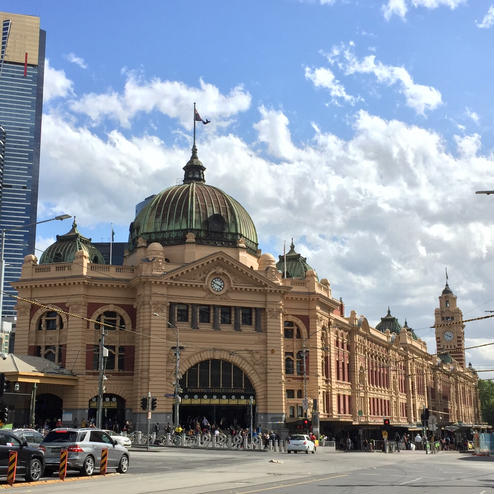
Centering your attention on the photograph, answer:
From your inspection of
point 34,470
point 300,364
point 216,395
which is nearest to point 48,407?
point 216,395

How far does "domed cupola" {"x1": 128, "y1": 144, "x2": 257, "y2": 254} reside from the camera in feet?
254

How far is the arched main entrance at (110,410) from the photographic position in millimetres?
68125

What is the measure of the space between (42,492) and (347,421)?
199 ft

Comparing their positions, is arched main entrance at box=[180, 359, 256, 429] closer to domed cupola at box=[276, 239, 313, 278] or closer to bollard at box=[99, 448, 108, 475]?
domed cupola at box=[276, 239, 313, 278]

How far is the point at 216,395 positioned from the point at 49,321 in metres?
17.9

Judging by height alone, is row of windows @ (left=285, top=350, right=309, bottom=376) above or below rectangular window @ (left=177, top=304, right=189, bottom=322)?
below

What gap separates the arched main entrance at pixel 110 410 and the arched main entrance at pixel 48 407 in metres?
3.19

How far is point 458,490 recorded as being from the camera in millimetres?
24453

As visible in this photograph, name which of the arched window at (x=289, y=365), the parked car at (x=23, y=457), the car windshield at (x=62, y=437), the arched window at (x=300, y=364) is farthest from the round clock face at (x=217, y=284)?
the parked car at (x=23, y=457)

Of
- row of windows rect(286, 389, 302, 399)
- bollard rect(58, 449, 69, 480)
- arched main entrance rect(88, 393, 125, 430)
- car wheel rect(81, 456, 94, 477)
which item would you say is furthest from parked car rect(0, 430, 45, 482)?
row of windows rect(286, 389, 302, 399)

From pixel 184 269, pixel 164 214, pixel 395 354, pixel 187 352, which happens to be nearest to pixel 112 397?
pixel 187 352

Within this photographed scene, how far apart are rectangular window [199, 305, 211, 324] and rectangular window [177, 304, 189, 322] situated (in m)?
1.44

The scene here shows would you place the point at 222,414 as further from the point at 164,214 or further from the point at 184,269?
the point at 164,214

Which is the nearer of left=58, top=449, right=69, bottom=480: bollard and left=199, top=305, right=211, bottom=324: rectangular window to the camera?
left=58, top=449, right=69, bottom=480: bollard
